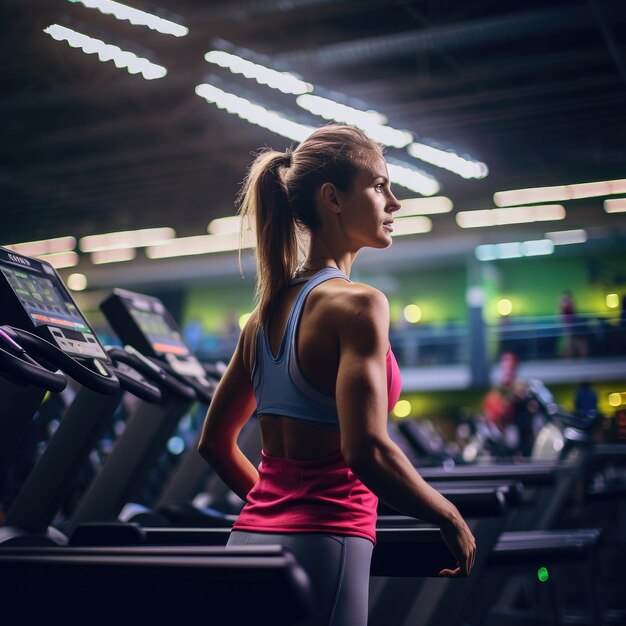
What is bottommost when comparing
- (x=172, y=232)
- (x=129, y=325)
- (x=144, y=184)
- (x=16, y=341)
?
(x=172, y=232)

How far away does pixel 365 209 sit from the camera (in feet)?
4.80

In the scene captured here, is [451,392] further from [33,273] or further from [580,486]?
[33,273]

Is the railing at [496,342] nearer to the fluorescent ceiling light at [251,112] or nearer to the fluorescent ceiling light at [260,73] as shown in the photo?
the fluorescent ceiling light at [251,112]

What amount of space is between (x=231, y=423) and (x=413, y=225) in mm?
12965

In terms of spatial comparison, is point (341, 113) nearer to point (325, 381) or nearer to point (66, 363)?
point (66, 363)

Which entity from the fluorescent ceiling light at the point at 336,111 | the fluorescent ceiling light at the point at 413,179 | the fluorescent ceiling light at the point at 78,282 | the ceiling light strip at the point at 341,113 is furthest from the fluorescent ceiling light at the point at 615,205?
the fluorescent ceiling light at the point at 78,282

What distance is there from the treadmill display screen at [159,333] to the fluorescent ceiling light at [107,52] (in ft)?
13.4

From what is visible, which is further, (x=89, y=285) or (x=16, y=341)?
(x=89, y=285)

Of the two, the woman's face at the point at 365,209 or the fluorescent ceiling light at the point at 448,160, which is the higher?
the woman's face at the point at 365,209

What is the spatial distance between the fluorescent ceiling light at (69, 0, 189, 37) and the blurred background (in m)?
0.02

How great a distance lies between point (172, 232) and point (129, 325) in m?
11.5

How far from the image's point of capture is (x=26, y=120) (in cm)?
936

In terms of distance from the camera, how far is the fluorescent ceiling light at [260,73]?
23.5ft

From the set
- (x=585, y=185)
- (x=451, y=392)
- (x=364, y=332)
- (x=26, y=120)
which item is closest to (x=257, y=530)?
(x=364, y=332)
